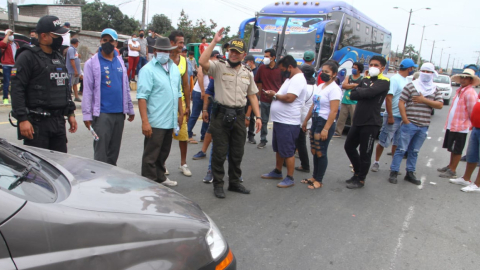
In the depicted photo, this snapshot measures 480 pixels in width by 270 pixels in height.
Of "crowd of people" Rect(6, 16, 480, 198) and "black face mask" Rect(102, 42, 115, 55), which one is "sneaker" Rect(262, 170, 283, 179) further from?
"black face mask" Rect(102, 42, 115, 55)

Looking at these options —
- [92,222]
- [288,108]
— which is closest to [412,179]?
[288,108]

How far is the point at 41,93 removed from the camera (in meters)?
3.28

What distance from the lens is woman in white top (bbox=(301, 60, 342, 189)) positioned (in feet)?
15.3

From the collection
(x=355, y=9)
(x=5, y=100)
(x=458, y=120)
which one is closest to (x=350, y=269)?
(x=458, y=120)

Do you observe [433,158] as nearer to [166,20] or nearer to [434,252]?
[434,252]

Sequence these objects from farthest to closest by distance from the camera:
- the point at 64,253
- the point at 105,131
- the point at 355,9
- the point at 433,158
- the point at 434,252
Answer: the point at 355,9
the point at 433,158
the point at 105,131
the point at 434,252
the point at 64,253

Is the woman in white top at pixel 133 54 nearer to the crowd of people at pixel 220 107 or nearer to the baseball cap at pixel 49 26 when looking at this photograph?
the crowd of people at pixel 220 107

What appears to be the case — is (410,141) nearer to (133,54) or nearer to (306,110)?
(306,110)

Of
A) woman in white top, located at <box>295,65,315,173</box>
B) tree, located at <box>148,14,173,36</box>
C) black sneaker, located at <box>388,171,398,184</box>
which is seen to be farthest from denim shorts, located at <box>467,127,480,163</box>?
tree, located at <box>148,14,173,36</box>

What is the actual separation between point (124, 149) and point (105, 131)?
222cm

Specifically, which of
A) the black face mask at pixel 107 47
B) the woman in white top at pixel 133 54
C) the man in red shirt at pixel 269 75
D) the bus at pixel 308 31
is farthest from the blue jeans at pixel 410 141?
the woman in white top at pixel 133 54

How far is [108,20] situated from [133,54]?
34.3 m

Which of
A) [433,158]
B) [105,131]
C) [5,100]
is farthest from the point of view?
[5,100]

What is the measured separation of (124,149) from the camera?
605cm
